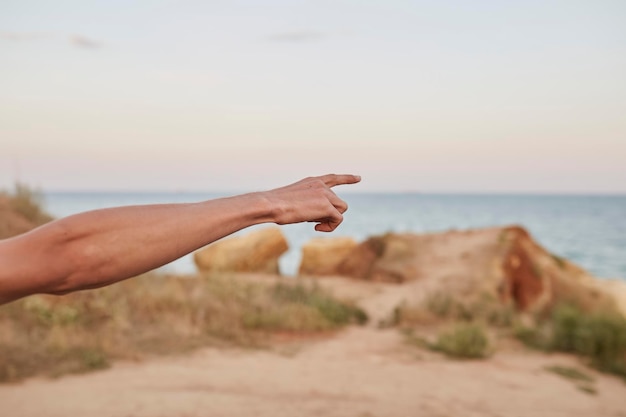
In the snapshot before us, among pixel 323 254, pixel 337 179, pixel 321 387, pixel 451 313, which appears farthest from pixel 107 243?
pixel 323 254

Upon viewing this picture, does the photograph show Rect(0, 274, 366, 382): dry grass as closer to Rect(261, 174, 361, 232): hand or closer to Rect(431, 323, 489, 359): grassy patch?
Rect(431, 323, 489, 359): grassy patch

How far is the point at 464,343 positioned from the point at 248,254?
9315 millimetres

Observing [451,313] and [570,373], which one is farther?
[451,313]

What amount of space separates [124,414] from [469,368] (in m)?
3.85

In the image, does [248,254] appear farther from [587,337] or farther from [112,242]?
[112,242]

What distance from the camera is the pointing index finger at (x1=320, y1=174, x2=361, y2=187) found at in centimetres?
208

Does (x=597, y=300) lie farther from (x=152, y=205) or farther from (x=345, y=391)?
(x=152, y=205)

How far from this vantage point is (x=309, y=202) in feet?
6.18

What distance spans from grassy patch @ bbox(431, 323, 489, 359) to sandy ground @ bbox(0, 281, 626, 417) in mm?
179

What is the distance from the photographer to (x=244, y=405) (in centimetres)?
548

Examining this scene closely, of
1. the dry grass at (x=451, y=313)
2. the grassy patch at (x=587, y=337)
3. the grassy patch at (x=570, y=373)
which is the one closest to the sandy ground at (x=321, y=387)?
the grassy patch at (x=570, y=373)

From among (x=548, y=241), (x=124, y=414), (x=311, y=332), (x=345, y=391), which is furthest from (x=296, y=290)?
(x=548, y=241)

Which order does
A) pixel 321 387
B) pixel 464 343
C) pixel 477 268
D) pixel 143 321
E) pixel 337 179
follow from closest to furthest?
pixel 337 179 < pixel 321 387 < pixel 464 343 < pixel 143 321 < pixel 477 268

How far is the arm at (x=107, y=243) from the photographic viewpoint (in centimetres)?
141
